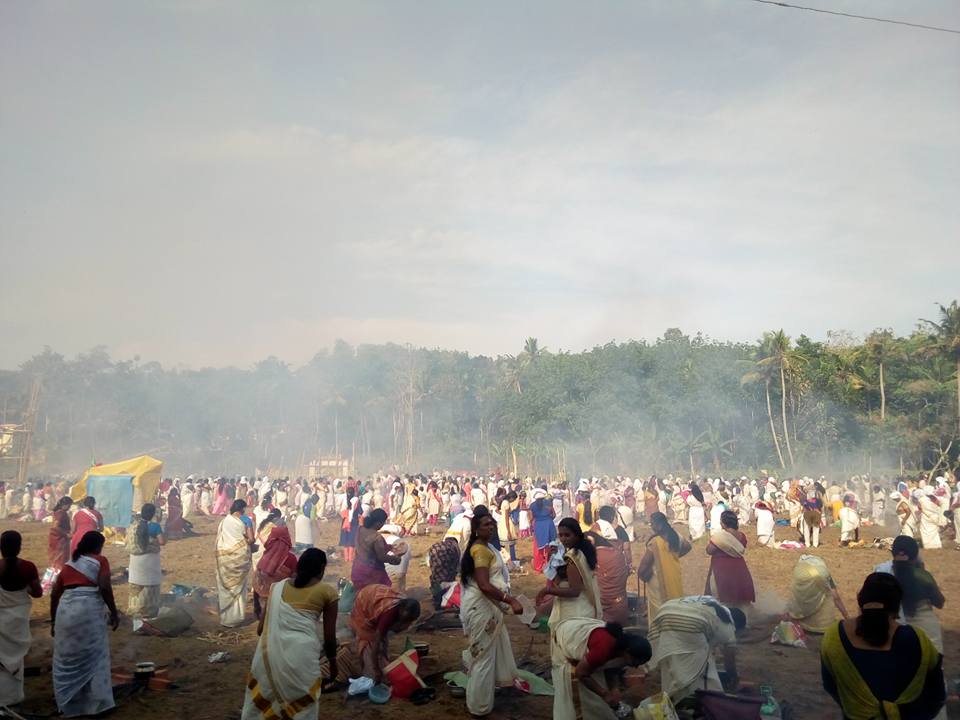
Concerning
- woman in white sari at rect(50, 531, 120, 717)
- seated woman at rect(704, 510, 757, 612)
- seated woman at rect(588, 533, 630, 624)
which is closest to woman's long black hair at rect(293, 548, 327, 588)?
woman in white sari at rect(50, 531, 120, 717)

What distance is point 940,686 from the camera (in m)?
3.54

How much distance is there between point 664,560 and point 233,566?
6.35 meters

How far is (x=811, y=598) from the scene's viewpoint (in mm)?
8953

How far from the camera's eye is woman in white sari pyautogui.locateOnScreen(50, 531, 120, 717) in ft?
21.4

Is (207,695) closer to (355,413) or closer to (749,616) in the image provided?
(749,616)

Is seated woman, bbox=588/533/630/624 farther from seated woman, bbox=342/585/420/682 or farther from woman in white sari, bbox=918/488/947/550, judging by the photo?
woman in white sari, bbox=918/488/947/550

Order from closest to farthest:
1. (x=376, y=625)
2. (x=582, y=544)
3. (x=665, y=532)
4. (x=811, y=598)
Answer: (x=582, y=544)
(x=376, y=625)
(x=665, y=532)
(x=811, y=598)

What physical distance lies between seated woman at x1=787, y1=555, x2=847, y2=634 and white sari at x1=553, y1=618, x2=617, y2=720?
452cm

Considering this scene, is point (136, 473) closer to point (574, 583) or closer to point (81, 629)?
point (81, 629)

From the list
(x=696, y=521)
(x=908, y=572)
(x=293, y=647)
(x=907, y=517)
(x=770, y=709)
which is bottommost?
(x=696, y=521)

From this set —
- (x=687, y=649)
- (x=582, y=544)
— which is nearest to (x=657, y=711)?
(x=687, y=649)

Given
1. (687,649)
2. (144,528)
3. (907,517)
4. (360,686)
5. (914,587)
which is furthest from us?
(907,517)

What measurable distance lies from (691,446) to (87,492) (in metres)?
32.6

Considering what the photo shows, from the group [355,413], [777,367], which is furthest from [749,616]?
[355,413]
